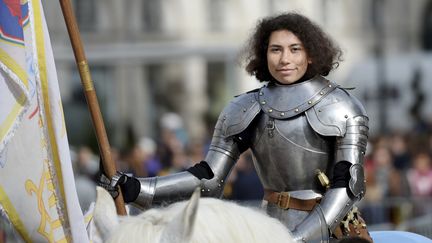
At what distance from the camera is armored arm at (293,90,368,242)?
15.6 ft

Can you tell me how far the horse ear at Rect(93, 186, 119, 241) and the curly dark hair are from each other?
1.42 meters

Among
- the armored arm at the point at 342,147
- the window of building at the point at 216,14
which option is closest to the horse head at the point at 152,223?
the armored arm at the point at 342,147

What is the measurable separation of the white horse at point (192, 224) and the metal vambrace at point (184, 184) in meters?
0.84

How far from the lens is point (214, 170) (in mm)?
5238

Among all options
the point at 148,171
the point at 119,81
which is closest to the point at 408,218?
the point at 148,171

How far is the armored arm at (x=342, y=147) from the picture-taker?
476 centimetres

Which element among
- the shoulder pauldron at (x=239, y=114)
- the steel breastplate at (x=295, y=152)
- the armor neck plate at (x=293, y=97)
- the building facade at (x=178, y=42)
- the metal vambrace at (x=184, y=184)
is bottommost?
the building facade at (x=178, y=42)

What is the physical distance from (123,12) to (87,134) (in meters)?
13.3

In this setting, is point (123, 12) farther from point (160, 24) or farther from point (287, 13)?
point (287, 13)

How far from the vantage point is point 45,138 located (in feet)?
15.4

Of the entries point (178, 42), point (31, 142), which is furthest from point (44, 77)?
point (178, 42)

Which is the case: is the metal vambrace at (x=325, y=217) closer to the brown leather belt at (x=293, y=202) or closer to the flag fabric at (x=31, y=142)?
the brown leather belt at (x=293, y=202)

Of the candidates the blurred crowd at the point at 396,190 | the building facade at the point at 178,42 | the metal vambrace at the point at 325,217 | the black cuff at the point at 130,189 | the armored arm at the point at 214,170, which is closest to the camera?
the metal vambrace at the point at 325,217

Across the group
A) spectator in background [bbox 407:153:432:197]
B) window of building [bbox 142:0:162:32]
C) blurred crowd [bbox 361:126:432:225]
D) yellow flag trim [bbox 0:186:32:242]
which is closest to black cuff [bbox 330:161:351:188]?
yellow flag trim [bbox 0:186:32:242]
